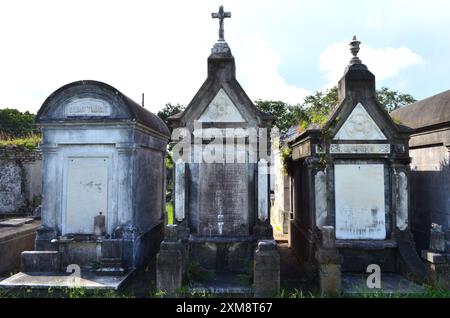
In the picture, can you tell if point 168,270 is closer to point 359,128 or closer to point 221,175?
point 221,175

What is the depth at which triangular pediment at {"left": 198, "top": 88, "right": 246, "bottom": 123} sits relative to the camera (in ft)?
25.9

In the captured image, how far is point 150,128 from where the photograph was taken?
893cm

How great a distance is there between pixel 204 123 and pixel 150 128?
1.81 metres

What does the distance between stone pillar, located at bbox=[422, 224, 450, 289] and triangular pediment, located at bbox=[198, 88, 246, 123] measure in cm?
463

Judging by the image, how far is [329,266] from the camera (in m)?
6.09

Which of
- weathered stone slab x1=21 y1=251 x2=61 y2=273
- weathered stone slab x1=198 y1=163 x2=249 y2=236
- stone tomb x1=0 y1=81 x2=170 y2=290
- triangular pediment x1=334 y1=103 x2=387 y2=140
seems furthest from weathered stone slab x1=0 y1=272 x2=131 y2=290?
triangular pediment x1=334 y1=103 x2=387 y2=140

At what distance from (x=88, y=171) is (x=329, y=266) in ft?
18.5

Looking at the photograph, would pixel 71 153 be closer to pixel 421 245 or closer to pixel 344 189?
pixel 344 189

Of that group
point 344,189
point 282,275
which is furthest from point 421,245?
point 282,275

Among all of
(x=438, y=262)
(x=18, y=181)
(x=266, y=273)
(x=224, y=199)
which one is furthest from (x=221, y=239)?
(x=18, y=181)

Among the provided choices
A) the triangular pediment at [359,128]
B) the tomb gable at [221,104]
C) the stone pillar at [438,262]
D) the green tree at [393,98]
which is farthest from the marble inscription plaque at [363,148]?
the green tree at [393,98]

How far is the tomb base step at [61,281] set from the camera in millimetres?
6414
